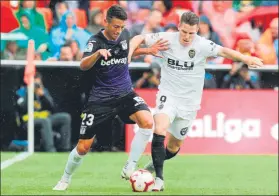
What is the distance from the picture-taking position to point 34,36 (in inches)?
803

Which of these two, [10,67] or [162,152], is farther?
[10,67]

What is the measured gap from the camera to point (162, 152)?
1394cm

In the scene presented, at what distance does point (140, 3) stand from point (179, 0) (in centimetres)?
80

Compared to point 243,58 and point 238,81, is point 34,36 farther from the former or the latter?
point 243,58

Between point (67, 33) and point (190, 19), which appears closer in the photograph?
point (190, 19)

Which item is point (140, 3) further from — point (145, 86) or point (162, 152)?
point (162, 152)

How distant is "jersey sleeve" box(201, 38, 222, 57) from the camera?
13516 millimetres

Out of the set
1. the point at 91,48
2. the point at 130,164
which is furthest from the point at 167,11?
the point at 91,48

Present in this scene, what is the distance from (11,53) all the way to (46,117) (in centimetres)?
144

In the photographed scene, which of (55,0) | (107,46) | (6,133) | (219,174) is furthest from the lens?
(55,0)

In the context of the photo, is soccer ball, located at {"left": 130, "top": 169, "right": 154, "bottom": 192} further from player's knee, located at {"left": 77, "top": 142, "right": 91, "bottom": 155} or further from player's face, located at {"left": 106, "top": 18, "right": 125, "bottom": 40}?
player's face, located at {"left": 106, "top": 18, "right": 125, "bottom": 40}

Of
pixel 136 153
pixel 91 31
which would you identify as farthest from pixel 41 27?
pixel 136 153

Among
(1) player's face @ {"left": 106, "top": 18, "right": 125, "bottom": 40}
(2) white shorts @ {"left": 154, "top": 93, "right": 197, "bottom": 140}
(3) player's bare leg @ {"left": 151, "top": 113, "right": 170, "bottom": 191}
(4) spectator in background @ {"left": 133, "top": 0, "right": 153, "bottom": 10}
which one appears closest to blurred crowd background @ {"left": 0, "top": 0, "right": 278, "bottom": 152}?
(4) spectator in background @ {"left": 133, "top": 0, "right": 153, "bottom": 10}

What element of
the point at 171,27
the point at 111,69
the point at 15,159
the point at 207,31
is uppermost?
the point at 111,69
